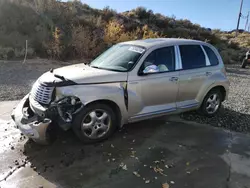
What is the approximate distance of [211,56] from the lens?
6.14 metres

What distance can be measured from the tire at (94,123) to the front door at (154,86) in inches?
17.9

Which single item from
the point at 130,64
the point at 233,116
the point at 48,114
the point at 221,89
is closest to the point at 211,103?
the point at 221,89

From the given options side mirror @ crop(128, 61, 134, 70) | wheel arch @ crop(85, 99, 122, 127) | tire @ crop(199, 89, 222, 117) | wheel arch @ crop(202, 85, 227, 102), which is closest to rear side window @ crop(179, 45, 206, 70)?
wheel arch @ crop(202, 85, 227, 102)

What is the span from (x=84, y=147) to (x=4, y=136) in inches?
64.9

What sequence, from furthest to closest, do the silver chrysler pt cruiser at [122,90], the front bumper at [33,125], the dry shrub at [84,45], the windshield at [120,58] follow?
1. the dry shrub at [84,45]
2. the windshield at [120,58]
3. the silver chrysler pt cruiser at [122,90]
4. the front bumper at [33,125]

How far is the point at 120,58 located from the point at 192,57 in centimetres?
165

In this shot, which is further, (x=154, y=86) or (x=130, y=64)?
(x=154, y=86)

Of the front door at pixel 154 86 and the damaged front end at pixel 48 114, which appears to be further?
the front door at pixel 154 86

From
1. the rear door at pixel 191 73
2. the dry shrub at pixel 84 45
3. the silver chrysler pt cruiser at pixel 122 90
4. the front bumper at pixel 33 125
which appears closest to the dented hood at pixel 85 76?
the silver chrysler pt cruiser at pixel 122 90

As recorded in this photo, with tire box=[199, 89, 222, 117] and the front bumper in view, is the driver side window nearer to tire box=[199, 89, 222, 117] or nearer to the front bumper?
tire box=[199, 89, 222, 117]

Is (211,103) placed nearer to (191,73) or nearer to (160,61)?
(191,73)

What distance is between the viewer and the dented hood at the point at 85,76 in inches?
177

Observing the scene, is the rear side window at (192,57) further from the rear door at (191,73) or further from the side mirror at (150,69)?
the side mirror at (150,69)

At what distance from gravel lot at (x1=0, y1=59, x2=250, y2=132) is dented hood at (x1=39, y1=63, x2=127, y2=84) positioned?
2397mm
